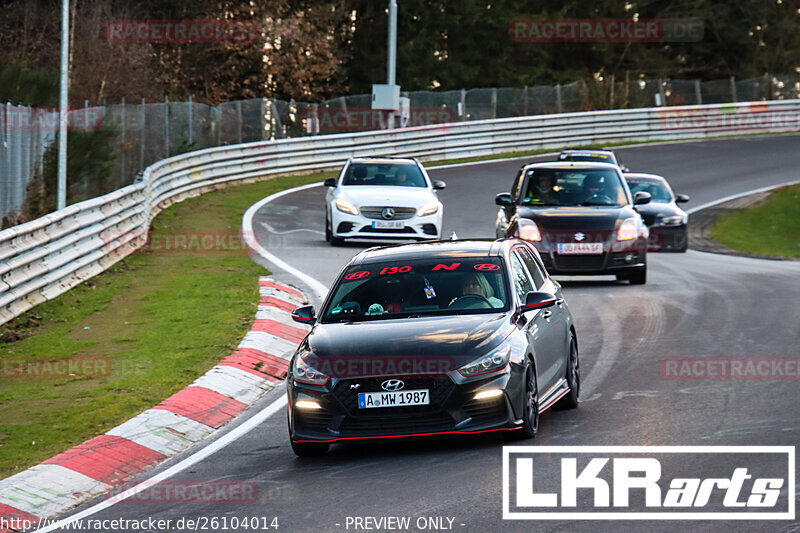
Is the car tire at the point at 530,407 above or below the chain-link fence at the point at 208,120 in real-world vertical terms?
below

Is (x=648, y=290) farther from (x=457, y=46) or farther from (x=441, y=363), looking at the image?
(x=457, y=46)

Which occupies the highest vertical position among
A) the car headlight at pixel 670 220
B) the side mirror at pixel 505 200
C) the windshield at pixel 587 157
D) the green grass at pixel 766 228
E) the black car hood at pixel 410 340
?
the windshield at pixel 587 157

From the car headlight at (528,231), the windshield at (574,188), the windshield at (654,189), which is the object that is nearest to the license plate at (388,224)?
the windshield at (574,188)

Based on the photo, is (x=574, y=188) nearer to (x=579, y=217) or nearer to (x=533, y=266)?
(x=579, y=217)

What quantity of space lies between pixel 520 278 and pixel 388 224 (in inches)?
524

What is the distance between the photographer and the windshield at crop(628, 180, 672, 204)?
27.8 m

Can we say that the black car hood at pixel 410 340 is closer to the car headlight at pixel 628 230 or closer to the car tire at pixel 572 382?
the car tire at pixel 572 382

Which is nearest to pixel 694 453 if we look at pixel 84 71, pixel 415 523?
pixel 415 523

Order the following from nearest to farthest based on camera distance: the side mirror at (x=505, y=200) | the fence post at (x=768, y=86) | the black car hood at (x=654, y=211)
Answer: the side mirror at (x=505, y=200) → the black car hood at (x=654, y=211) → the fence post at (x=768, y=86)

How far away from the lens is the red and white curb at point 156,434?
8742mm

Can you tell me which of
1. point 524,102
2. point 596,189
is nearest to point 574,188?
point 596,189

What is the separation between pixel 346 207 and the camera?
24219 millimetres

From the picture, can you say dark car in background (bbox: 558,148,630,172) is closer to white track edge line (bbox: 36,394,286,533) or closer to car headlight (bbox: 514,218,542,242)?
car headlight (bbox: 514,218,542,242)

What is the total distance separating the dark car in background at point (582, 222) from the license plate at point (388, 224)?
3.60 m
